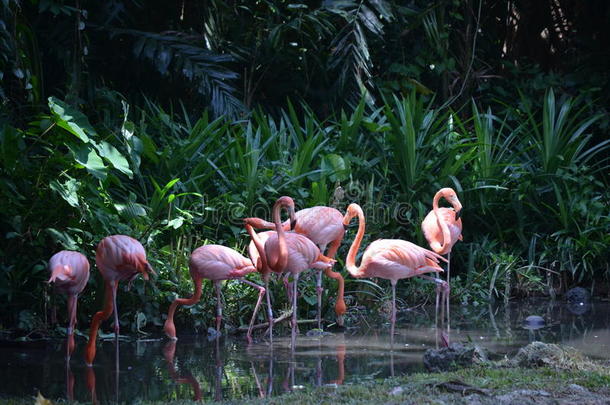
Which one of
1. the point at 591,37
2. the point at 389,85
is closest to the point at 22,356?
the point at 389,85

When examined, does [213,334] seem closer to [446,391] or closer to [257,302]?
[257,302]

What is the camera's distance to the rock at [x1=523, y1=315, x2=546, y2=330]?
6.86 meters

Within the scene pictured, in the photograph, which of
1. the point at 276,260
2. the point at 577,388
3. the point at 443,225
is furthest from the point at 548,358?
the point at 443,225

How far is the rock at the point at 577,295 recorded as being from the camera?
826cm

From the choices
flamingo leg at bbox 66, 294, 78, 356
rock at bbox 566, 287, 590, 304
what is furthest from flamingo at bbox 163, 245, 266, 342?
rock at bbox 566, 287, 590, 304

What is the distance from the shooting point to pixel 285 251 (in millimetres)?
5898

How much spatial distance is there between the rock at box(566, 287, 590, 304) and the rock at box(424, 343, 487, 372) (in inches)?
142

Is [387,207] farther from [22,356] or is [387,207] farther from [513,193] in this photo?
[22,356]

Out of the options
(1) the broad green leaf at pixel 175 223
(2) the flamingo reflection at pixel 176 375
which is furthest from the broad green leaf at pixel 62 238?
(2) the flamingo reflection at pixel 176 375

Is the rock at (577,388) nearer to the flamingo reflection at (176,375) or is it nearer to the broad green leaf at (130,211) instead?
the flamingo reflection at (176,375)

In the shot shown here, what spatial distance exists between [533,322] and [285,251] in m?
2.44

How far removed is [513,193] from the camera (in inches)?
350

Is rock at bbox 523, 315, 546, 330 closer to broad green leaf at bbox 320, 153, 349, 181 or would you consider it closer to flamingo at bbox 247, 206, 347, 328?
flamingo at bbox 247, 206, 347, 328

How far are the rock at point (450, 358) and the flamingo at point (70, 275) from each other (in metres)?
2.33
